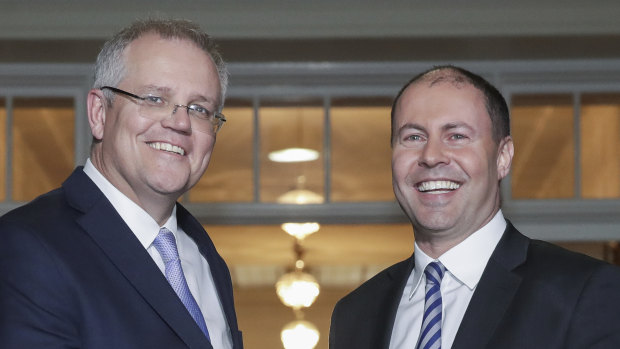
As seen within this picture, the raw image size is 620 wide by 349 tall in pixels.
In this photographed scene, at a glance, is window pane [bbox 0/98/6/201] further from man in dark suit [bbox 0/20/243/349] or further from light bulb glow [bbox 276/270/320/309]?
light bulb glow [bbox 276/270/320/309]

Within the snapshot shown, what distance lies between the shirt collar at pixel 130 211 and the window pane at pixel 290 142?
198 centimetres

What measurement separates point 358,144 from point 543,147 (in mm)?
899

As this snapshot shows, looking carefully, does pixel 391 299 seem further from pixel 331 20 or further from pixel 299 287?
pixel 299 287

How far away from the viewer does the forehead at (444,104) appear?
2.26 meters

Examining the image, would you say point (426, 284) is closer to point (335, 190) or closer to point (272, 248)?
point (335, 190)

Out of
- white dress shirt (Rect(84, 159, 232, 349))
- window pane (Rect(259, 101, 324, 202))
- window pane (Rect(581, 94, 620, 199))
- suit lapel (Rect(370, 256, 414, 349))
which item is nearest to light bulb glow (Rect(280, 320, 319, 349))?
window pane (Rect(259, 101, 324, 202))

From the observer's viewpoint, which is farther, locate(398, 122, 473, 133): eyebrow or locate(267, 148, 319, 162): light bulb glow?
locate(267, 148, 319, 162): light bulb glow

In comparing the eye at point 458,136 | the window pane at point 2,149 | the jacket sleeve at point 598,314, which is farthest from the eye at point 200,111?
the window pane at point 2,149

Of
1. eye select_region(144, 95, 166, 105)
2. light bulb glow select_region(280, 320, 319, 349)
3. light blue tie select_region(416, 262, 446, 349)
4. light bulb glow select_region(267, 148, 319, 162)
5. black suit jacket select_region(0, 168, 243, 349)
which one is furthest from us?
light bulb glow select_region(280, 320, 319, 349)

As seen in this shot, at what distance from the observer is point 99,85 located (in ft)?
6.79

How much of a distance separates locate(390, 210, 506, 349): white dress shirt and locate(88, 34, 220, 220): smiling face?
0.69m

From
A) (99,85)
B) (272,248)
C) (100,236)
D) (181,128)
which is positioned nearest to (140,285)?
(100,236)

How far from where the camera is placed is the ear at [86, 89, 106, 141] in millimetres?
2062

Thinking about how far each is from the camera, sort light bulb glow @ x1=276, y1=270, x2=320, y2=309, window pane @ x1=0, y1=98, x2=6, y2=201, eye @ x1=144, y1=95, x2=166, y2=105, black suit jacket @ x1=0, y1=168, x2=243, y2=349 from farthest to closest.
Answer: light bulb glow @ x1=276, y1=270, x2=320, y2=309 < window pane @ x1=0, y1=98, x2=6, y2=201 < eye @ x1=144, y1=95, x2=166, y2=105 < black suit jacket @ x1=0, y1=168, x2=243, y2=349
